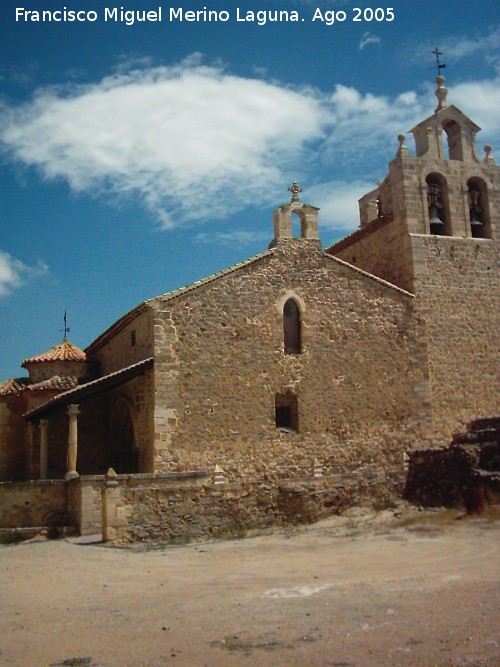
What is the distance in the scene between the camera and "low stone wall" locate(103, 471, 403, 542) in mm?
15133

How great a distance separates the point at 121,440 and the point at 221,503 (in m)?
5.41

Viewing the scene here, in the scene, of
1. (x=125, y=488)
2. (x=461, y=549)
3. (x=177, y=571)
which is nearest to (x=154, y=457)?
(x=125, y=488)

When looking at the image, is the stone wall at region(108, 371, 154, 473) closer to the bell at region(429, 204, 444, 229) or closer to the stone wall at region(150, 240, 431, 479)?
the stone wall at region(150, 240, 431, 479)

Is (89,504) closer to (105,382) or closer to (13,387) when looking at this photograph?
(105,382)

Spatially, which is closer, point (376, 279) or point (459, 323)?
point (376, 279)

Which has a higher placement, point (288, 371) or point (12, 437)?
point (288, 371)

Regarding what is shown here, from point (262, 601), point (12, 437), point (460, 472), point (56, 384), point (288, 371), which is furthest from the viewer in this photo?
point (12, 437)

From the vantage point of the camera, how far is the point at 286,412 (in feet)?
61.3

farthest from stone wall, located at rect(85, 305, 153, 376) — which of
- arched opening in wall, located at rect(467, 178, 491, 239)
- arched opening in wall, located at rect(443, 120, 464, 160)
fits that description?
arched opening in wall, located at rect(443, 120, 464, 160)

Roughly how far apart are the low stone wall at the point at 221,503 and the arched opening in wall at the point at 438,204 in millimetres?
7661

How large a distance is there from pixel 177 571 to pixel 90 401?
1027 centimetres

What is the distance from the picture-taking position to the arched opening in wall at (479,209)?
22.0 m

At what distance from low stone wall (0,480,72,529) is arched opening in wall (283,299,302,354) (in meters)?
6.73

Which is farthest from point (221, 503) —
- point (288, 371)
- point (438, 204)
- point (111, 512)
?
point (438, 204)
